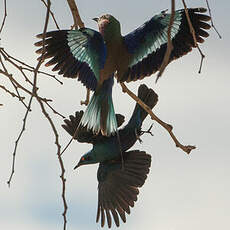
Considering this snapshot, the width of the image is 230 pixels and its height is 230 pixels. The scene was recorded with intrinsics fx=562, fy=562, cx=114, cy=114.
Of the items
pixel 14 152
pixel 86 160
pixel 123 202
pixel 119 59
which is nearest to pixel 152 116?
pixel 119 59

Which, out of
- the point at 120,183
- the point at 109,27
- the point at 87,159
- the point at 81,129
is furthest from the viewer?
the point at 120,183

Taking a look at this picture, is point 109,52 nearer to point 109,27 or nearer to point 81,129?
point 109,27

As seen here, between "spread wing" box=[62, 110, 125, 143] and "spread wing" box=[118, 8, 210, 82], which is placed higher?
"spread wing" box=[118, 8, 210, 82]

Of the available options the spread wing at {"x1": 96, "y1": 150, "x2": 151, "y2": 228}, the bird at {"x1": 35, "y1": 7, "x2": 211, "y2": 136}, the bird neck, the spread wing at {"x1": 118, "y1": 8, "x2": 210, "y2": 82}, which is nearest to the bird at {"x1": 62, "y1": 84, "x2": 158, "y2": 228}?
the spread wing at {"x1": 96, "y1": 150, "x2": 151, "y2": 228}

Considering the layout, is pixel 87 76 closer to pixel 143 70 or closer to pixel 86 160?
pixel 143 70

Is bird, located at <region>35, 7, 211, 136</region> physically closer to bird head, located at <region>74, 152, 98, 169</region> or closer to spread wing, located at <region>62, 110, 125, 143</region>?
spread wing, located at <region>62, 110, 125, 143</region>

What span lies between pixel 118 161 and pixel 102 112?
0.49 meters

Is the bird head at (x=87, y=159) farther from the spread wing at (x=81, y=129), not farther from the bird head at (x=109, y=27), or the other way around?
the bird head at (x=109, y=27)

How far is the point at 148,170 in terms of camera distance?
2387 mm

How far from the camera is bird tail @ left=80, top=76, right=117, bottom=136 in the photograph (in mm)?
1953

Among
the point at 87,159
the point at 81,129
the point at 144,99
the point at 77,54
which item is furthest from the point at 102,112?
the point at 144,99

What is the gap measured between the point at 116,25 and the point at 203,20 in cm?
34

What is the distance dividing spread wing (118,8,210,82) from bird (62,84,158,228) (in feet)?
0.73

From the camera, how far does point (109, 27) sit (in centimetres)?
197
